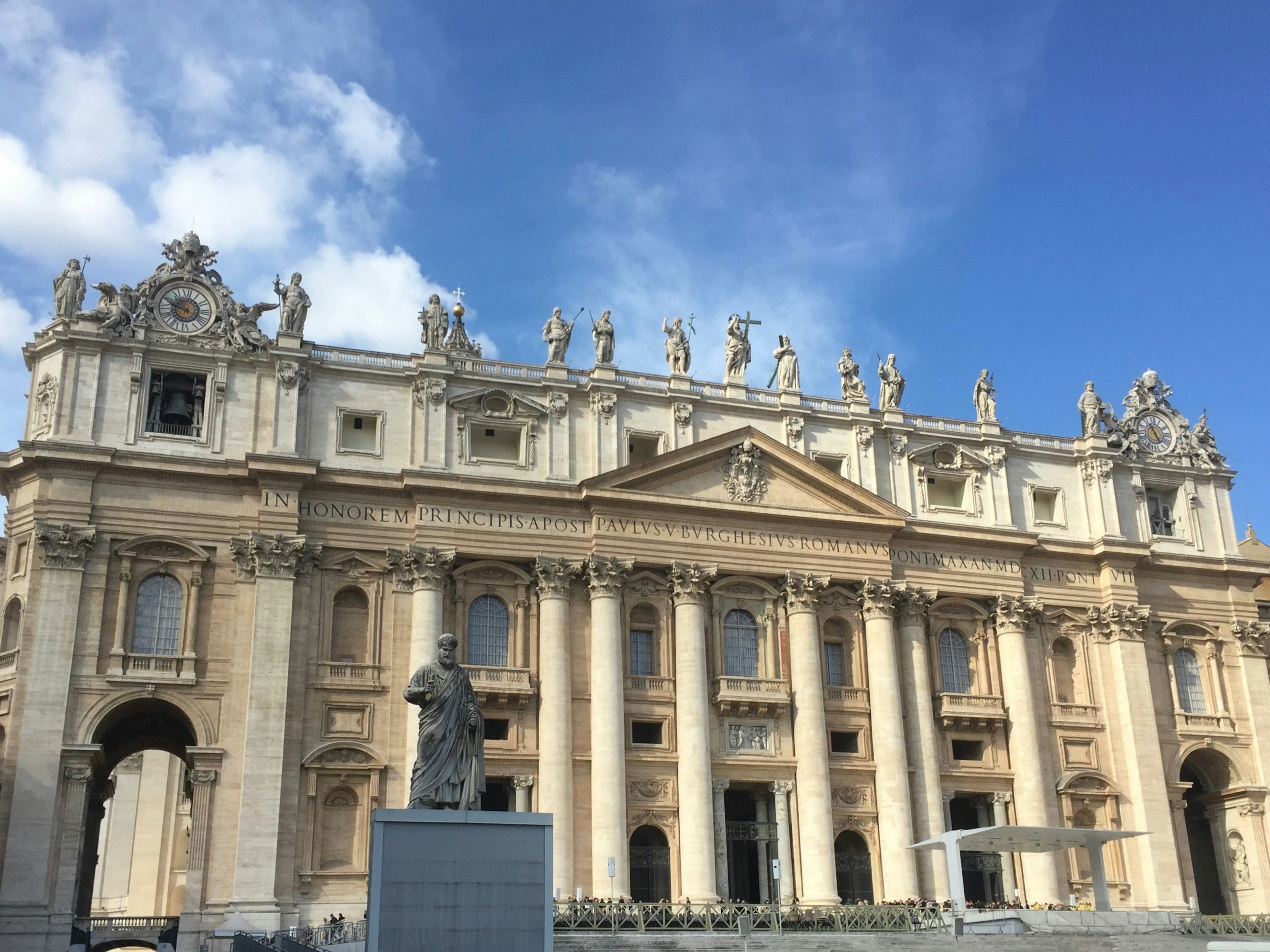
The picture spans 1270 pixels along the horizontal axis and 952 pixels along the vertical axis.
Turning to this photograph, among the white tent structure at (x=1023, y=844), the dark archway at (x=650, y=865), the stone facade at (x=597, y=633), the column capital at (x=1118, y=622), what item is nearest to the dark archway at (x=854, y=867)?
the stone facade at (x=597, y=633)

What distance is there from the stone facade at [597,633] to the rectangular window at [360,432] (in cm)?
10

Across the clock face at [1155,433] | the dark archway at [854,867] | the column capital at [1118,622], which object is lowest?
the dark archway at [854,867]

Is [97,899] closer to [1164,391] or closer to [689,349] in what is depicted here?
[689,349]

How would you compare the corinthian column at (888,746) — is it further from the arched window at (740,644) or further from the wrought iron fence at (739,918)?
the wrought iron fence at (739,918)

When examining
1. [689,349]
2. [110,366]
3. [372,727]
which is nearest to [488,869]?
[372,727]

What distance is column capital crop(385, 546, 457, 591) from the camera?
4456 centimetres

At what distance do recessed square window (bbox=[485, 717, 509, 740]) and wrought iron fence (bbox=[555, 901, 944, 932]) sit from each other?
678cm

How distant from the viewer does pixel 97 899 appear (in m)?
62.4

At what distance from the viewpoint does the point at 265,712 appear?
136ft

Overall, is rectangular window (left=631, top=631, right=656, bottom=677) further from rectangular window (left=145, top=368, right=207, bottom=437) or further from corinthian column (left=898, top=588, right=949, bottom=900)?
rectangular window (left=145, top=368, right=207, bottom=437)

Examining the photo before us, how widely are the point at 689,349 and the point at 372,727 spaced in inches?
715

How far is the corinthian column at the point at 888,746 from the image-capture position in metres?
45.8

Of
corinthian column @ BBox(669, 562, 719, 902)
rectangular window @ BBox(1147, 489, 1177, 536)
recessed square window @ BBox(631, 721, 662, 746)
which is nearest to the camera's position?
corinthian column @ BBox(669, 562, 719, 902)

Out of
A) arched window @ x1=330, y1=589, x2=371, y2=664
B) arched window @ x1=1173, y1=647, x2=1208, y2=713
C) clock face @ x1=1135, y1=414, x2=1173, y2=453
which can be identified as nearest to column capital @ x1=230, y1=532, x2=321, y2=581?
arched window @ x1=330, y1=589, x2=371, y2=664
